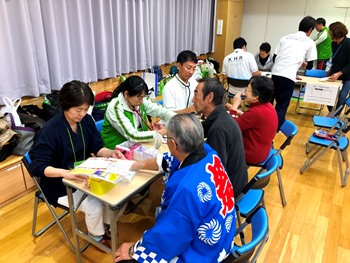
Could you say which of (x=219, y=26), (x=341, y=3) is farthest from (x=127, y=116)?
(x=341, y=3)

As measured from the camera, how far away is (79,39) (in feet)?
11.0

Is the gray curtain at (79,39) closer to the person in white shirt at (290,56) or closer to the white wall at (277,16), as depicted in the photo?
the person in white shirt at (290,56)

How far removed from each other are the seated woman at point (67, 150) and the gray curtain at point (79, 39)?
1.31m

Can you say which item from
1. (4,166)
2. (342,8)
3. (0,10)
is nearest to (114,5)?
(0,10)

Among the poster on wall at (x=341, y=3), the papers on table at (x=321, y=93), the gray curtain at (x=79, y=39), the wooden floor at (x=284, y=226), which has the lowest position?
the wooden floor at (x=284, y=226)

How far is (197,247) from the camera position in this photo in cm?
124

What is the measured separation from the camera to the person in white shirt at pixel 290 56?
3.86m

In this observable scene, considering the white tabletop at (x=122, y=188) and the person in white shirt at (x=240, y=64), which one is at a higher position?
the person in white shirt at (x=240, y=64)

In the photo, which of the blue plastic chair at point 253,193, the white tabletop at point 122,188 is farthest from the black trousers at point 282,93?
the white tabletop at point 122,188

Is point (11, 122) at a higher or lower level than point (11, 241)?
higher

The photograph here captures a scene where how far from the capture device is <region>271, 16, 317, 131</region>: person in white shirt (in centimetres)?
386

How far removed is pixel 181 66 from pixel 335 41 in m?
3.00

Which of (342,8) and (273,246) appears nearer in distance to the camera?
(273,246)

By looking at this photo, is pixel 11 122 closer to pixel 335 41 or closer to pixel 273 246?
pixel 273 246
